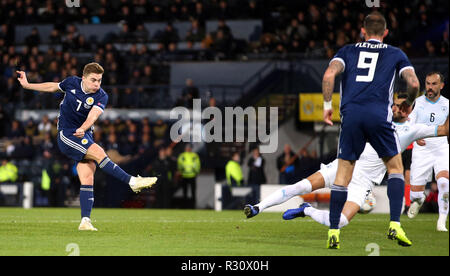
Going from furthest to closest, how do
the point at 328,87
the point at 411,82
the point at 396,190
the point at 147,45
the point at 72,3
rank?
the point at 72,3
the point at 147,45
the point at 396,190
the point at 411,82
the point at 328,87

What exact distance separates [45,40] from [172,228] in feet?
72.1

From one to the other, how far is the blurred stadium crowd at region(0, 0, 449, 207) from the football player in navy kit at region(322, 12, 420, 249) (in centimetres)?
1399

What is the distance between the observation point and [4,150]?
25.0m

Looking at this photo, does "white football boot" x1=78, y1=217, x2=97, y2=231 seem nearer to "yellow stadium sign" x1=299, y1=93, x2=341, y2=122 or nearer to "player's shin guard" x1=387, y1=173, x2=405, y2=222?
"player's shin guard" x1=387, y1=173, x2=405, y2=222

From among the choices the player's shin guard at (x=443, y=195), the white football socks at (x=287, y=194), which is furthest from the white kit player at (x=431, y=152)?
the white football socks at (x=287, y=194)

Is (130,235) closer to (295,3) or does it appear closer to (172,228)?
(172,228)

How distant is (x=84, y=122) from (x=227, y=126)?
44.8ft

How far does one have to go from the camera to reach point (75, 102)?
10.4 meters

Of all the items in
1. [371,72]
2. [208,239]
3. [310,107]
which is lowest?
[208,239]

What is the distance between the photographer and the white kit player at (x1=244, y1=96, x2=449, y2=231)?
949 centimetres

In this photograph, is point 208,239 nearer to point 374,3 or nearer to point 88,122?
point 88,122

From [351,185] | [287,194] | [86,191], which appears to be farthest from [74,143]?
[351,185]

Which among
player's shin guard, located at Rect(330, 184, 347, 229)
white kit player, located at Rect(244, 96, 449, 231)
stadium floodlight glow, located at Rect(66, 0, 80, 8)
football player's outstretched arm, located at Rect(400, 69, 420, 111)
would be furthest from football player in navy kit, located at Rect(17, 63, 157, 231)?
stadium floodlight glow, located at Rect(66, 0, 80, 8)

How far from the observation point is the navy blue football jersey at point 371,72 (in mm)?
8031
